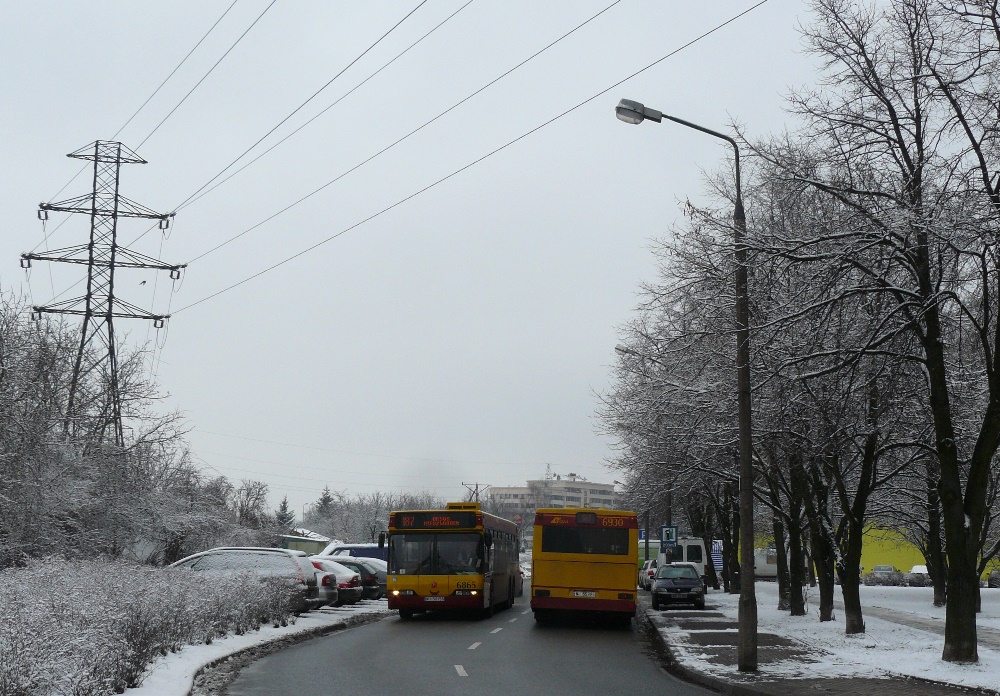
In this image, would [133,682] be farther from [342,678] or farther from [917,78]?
[917,78]

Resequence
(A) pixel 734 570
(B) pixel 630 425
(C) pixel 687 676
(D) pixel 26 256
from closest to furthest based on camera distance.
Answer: (C) pixel 687 676, (B) pixel 630 425, (D) pixel 26 256, (A) pixel 734 570

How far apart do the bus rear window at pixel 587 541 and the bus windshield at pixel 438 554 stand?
2044 mm

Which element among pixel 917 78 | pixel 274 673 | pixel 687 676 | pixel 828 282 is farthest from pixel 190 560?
pixel 917 78

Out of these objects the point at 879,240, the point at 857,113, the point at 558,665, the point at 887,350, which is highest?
the point at 857,113

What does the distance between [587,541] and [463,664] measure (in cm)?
1152

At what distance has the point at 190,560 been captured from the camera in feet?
87.5

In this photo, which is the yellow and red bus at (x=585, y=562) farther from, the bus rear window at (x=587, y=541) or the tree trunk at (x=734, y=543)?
the tree trunk at (x=734, y=543)

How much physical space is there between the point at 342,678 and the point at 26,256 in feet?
84.5

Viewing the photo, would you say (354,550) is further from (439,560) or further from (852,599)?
(852,599)

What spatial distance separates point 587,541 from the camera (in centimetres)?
2833

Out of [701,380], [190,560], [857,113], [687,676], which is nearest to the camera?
[687,676]

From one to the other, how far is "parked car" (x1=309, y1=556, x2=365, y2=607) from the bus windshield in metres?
4.05

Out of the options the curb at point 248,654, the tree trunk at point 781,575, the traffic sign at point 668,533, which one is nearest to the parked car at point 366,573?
the curb at point 248,654

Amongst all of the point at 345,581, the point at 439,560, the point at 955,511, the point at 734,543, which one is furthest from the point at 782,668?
the point at 734,543
